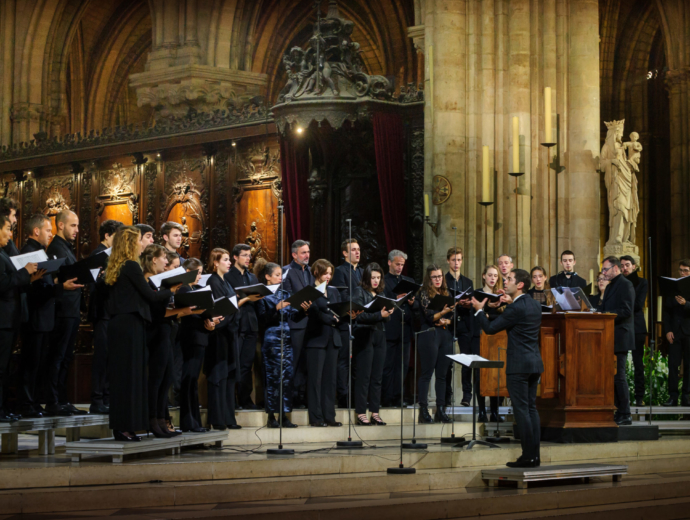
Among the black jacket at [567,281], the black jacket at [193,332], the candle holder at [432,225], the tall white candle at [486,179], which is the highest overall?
the tall white candle at [486,179]

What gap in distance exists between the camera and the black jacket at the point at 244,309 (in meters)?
8.09

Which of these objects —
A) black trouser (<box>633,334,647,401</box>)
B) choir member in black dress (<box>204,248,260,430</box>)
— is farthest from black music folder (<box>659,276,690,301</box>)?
choir member in black dress (<box>204,248,260,430</box>)

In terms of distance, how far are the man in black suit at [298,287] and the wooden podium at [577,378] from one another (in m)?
1.89

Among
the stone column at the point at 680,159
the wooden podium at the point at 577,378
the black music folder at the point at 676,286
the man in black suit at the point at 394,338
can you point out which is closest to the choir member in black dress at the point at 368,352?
the man in black suit at the point at 394,338

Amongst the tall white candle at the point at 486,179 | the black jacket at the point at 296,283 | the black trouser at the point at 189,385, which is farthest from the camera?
the tall white candle at the point at 486,179

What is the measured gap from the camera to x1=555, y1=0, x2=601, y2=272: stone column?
11227 mm

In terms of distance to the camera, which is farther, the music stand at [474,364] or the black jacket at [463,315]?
the black jacket at [463,315]

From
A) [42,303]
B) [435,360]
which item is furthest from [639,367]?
[42,303]

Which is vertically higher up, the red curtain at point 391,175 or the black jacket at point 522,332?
the red curtain at point 391,175

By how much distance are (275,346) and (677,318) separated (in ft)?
13.7

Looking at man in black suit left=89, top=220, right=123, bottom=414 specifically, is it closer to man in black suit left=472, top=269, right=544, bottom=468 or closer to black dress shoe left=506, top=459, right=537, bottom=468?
man in black suit left=472, top=269, right=544, bottom=468

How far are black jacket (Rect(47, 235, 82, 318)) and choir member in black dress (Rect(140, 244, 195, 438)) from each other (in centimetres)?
73

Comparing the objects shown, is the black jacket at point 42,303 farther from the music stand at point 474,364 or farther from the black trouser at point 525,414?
the black trouser at point 525,414

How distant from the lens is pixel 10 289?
21.5 feet
